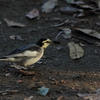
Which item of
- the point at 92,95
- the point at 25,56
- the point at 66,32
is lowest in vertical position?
the point at 66,32

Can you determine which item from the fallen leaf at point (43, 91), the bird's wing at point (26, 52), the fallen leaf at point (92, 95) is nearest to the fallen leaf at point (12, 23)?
the bird's wing at point (26, 52)

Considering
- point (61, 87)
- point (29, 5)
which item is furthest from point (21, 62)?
point (29, 5)

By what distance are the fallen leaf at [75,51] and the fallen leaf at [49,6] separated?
2581 millimetres

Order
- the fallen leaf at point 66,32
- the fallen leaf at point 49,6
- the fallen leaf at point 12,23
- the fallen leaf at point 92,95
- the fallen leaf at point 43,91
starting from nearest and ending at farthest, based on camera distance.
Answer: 1. the fallen leaf at point 92,95
2. the fallen leaf at point 43,91
3. the fallen leaf at point 66,32
4. the fallen leaf at point 12,23
5. the fallen leaf at point 49,6

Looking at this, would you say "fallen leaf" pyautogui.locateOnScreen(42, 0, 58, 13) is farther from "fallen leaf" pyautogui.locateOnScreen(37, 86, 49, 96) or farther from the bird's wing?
"fallen leaf" pyautogui.locateOnScreen(37, 86, 49, 96)

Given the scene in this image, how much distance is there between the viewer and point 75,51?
24.7 ft

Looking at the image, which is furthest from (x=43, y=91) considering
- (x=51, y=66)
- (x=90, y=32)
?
(x=90, y=32)

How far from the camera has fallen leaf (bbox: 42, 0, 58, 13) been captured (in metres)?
10.1

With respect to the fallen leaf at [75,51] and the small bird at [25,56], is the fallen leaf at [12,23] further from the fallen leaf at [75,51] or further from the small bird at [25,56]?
the small bird at [25,56]

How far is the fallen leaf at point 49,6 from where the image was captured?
33.3 ft

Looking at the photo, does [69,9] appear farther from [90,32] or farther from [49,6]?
[90,32]

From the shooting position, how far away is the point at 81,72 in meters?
6.61

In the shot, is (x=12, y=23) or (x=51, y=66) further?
(x=12, y=23)

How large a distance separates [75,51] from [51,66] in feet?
2.88
